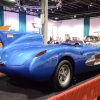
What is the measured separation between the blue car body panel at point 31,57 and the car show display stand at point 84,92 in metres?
0.60

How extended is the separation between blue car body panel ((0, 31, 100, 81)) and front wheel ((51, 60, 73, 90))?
12cm

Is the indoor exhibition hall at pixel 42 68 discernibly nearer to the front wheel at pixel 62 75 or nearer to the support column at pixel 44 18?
the front wheel at pixel 62 75

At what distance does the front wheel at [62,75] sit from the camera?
2.92 m

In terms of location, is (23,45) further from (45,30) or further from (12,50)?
(45,30)

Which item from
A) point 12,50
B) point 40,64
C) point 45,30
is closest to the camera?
point 40,64

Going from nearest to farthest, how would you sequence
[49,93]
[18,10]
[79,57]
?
1. [49,93]
2. [79,57]
3. [18,10]

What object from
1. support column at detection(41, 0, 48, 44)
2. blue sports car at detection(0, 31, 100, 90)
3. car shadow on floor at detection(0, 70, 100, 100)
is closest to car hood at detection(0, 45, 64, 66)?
blue sports car at detection(0, 31, 100, 90)

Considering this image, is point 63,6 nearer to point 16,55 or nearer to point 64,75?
point 64,75

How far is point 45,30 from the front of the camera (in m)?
6.53

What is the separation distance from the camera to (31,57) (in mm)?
2715

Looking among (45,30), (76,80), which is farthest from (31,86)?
(45,30)

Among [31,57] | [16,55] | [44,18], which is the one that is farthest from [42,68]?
[44,18]

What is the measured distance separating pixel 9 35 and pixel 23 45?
0.35m

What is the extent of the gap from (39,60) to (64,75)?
0.73 metres
